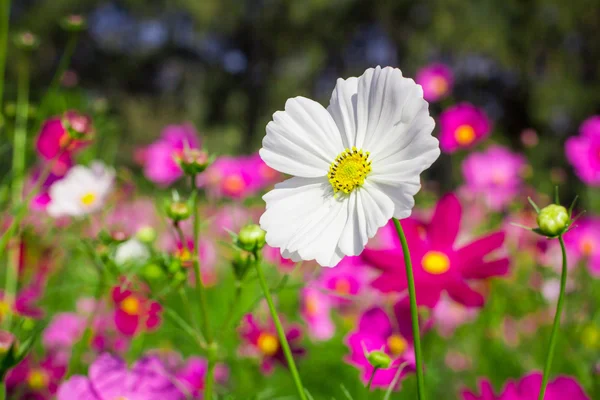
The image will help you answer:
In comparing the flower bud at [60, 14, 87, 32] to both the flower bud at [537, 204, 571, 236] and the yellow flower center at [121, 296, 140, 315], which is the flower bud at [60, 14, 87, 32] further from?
the flower bud at [537, 204, 571, 236]

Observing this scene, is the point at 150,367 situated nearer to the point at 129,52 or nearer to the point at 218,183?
the point at 218,183

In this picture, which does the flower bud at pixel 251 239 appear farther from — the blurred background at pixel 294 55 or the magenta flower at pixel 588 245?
the blurred background at pixel 294 55

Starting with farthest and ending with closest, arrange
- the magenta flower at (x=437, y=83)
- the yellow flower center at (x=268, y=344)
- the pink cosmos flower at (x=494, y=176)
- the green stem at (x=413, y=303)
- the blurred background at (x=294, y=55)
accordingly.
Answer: the blurred background at (x=294, y=55)
the magenta flower at (x=437, y=83)
the pink cosmos flower at (x=494, y=176)
the yellow flower center at (x=268, y=344)
the green stem at (x=413, y=303)

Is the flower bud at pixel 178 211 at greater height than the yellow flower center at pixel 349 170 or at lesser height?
lesser

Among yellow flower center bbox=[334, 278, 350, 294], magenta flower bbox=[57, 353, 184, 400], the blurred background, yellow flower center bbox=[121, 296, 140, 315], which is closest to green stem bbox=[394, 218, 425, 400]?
magenta flower bbox=[57, 353, 184, 400]

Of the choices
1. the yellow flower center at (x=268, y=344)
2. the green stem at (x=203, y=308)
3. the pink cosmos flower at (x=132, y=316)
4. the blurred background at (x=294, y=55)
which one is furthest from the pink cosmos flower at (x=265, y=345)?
the blurred background at (x=294, y=55)
